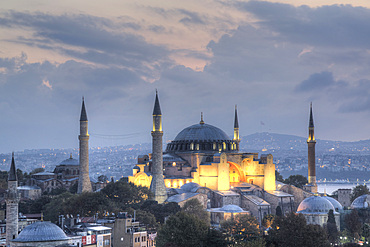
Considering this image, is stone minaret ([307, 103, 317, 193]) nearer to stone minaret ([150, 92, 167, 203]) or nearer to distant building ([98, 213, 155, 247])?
stone minaret ([150, 92, 167, 203])

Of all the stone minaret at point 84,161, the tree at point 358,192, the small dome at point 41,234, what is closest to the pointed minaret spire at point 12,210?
the small dome at point 41,234

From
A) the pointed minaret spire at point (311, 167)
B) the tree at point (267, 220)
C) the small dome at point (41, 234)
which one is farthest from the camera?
the pointed minaret spire at point (311, 167)

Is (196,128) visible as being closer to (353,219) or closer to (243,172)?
(243,172)

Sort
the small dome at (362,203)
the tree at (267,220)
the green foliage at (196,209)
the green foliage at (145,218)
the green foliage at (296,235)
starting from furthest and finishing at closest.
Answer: the small dome at (362,203) < the tree at (267,220) < the green foliage at (196,209) < the green foliage at (145,218) < the green foliage at (296,235)

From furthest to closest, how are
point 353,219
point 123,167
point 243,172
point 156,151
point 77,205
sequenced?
point 123,167, point 243,172, point 156,151, point 353,219, point 77,205

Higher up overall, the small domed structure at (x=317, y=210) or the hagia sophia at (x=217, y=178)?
the hagia sophia at (x=217, y=178)

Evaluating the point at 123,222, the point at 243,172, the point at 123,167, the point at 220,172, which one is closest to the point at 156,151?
the point at 220,172

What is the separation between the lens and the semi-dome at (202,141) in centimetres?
6588

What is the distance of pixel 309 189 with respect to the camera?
6875 cm

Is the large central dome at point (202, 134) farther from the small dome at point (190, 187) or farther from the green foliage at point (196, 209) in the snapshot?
the green foliage at point (196, 209)

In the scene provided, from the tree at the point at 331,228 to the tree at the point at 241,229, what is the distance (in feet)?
19.6

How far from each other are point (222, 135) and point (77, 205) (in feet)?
69.8

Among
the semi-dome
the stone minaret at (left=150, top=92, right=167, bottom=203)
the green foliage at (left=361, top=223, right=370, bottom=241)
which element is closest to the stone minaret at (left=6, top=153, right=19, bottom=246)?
the stone minaret at (left=150, top=92, right=167, bottom=203)

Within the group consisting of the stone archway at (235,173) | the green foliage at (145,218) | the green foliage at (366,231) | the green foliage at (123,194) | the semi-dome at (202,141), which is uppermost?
the semi-dome at (202,141)
